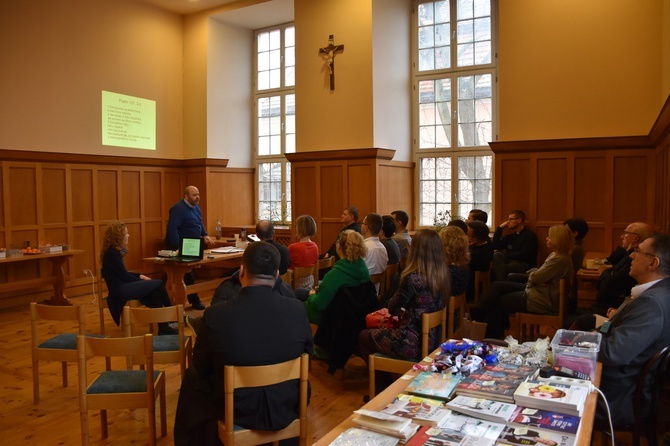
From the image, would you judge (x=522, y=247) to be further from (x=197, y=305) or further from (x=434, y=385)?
(x=434, y=385)

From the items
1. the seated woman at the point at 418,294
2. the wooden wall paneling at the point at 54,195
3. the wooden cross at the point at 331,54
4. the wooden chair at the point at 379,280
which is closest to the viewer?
the seated woman at the point at 418,294

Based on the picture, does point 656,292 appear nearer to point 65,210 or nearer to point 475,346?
point 475,346

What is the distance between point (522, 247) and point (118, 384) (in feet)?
15.7

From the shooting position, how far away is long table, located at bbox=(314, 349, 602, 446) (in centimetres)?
176

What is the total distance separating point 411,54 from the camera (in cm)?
873

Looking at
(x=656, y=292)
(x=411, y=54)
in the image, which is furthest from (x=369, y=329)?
(x=411, y=54)

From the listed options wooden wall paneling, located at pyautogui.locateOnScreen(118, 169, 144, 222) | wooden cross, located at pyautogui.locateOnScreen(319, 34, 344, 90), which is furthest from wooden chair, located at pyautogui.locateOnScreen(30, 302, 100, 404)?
wooden cross, located at pyautogui.locateOnScreen(319, 34, 344, 90)

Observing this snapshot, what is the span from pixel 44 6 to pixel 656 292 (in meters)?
8.31

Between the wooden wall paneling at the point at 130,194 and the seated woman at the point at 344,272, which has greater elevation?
the wooden wall paneling at the point at 130,194

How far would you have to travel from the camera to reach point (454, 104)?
27.6ft

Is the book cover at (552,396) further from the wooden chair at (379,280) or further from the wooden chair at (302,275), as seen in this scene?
the wooden chair at (302,275)

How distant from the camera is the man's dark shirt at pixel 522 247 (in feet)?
20.7

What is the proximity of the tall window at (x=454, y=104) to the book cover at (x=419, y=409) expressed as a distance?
21.3ft

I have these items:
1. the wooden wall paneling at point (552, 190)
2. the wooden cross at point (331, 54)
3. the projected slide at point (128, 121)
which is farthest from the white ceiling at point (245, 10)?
the wooden wall paneling at point (552, 190)
